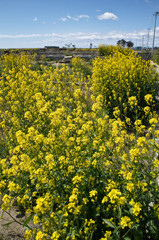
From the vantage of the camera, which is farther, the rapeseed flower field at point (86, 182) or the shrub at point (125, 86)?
the shrub at point (125, 86)

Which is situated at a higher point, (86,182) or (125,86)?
(125,86)

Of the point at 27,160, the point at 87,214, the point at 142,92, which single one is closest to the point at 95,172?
the point at 87,214

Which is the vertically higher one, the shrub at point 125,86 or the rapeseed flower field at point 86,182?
the shrub at point 125,86

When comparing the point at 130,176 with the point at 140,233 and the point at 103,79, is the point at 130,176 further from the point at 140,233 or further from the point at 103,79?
the point at 103,79

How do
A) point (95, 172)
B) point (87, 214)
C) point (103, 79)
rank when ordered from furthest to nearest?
1. point (103, 79)
2. point (95, 172)
3. point (87, 214)

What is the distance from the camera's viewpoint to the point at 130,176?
5.66ft

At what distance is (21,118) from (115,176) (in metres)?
2.97

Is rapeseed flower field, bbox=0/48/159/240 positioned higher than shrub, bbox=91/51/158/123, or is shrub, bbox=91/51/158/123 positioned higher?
shrub, bbox=91/51/158/123

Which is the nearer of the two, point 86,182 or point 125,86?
point 86,182

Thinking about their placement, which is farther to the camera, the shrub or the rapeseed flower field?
the shrub

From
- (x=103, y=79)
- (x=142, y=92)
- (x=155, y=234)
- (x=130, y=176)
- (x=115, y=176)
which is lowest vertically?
(x=155, y=234)

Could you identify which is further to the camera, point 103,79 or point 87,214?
point 103,79

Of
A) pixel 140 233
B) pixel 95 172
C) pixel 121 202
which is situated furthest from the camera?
pixel 95 172

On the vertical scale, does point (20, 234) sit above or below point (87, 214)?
below
